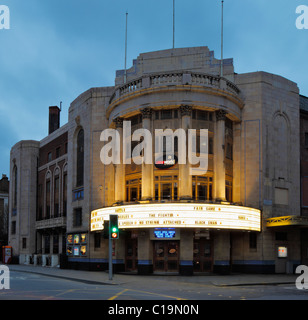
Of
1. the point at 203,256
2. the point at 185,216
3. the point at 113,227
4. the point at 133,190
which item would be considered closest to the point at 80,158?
the point at 133,190

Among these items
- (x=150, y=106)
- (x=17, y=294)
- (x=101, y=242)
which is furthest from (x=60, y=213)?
(x=17, y=294)

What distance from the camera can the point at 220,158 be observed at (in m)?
35.9

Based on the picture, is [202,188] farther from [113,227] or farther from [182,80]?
[113,227]

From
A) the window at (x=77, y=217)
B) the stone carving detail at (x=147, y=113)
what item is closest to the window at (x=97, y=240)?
the window at (x=77, y=217)

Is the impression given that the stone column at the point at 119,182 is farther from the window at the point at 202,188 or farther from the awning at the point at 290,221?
the awning at the point at 290,221

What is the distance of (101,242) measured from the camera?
1593 inches

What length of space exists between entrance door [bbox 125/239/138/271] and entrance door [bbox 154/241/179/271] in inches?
121

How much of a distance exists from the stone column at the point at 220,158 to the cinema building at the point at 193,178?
0.26 ft

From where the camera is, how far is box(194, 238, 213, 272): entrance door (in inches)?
1425

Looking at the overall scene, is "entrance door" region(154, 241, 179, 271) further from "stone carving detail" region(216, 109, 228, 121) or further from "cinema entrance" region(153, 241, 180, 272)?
"stone carving detail" region(216, 109, 228, 121)

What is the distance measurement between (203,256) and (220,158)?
7786 mm

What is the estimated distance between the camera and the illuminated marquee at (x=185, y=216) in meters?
33.2

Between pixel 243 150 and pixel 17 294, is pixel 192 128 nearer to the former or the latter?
pixel 243 150

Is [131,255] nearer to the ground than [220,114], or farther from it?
nearer to the ground
